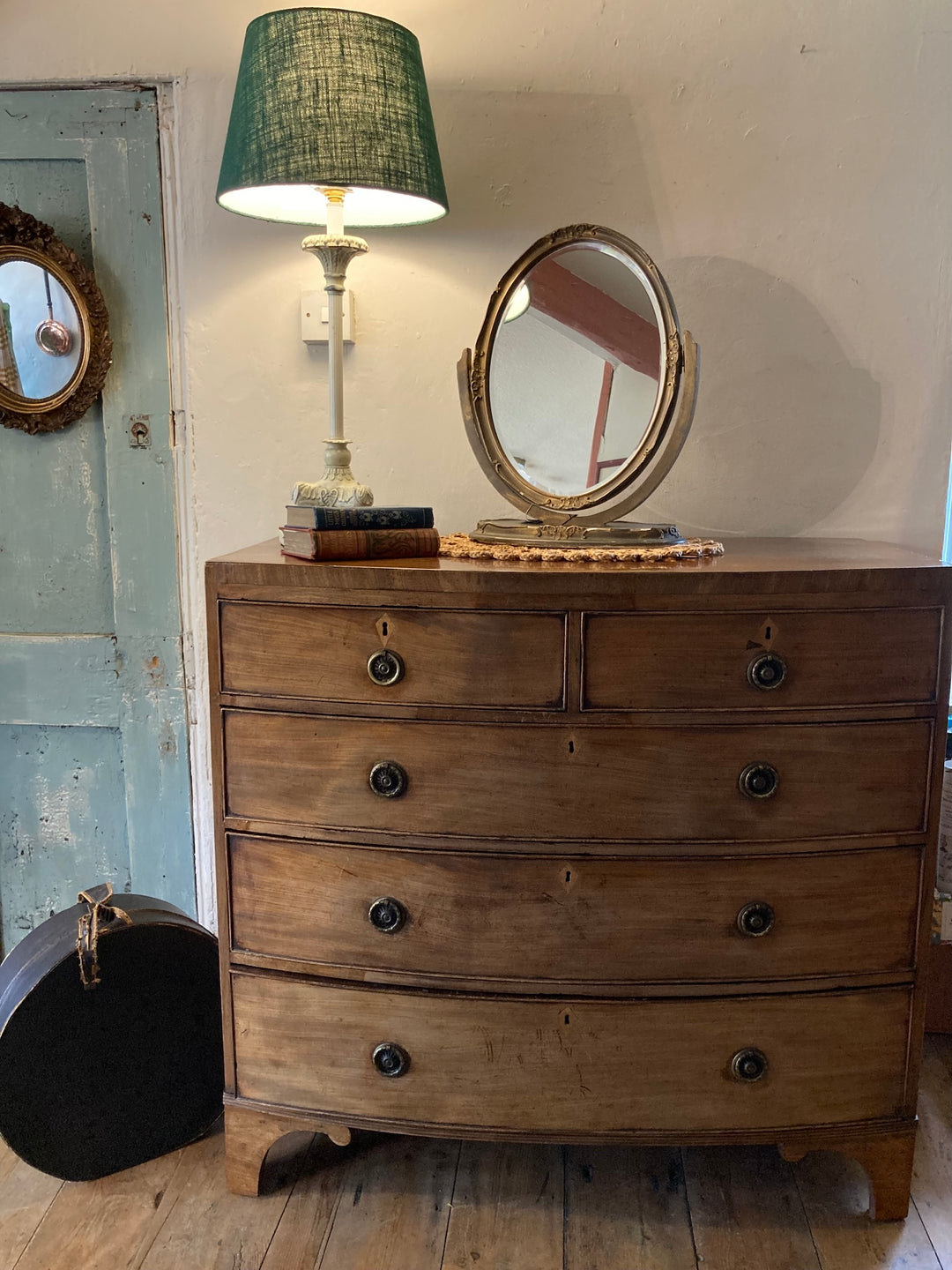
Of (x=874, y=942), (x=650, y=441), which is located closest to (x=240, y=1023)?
(x=874, y=942)

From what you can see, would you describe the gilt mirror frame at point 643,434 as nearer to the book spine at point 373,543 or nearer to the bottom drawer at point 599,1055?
the book spine at point 373,543

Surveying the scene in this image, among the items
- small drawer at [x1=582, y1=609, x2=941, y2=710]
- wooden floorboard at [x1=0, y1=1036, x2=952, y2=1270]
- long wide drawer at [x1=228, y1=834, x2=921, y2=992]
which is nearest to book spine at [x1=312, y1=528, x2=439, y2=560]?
small drawer at [x1=582, y1=609, x2=941, y2=710]

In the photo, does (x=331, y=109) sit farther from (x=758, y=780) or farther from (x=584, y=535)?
(x=758, y=780)

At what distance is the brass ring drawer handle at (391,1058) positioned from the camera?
148 centimetres

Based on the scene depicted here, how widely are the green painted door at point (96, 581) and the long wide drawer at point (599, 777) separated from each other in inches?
29.2

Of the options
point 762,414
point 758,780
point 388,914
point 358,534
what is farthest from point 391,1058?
point 762,414

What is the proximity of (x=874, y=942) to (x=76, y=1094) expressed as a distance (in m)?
1.35

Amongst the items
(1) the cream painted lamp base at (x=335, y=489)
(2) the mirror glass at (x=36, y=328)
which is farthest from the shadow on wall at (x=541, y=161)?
(2) the mirror glass at (x=36, y=328)

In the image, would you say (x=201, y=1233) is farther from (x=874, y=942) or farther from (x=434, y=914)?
(x=874, y=942)

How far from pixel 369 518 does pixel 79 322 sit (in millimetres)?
937

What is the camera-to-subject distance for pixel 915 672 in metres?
1.38

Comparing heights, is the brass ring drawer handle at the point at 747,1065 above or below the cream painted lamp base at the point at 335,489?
below

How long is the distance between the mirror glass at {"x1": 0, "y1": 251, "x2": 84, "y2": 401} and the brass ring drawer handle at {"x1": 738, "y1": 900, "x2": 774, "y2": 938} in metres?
1.64

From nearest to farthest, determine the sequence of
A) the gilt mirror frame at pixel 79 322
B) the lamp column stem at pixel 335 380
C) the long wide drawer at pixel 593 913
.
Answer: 1. the long wide drawer at pixel 593 913
2. the lamp column stem at pixel 335 380
3. the gilt mirror frame at pixel 79 322
